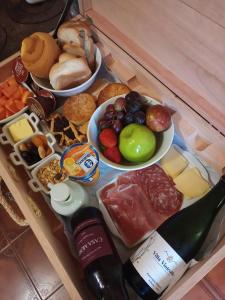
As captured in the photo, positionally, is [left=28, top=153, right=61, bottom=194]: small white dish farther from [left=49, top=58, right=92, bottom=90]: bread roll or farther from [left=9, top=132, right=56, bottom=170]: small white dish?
[left=49, top=58, right=92, bottom=90]: bread roll

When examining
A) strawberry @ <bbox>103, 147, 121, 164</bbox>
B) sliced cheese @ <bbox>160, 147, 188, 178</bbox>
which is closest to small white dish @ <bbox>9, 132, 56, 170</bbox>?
strawberry @ <bbox>103, 147, 121, 164</bbox>

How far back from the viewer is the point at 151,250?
19.2 inches

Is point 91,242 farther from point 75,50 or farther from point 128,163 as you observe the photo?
point 75,50

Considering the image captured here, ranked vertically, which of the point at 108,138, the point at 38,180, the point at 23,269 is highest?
the point at 108,138

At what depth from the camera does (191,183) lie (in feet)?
1.89

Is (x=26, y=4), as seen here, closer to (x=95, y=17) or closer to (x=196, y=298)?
(x=95, y=17)

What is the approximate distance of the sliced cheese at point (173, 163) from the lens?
23.3 inches

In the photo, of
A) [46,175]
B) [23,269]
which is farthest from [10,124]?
[23,269]

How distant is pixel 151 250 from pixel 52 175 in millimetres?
230

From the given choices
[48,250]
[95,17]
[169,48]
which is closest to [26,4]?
[95,17]

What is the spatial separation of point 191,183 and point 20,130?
13.8 inches

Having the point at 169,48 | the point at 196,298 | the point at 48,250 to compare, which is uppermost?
the point at 169,48

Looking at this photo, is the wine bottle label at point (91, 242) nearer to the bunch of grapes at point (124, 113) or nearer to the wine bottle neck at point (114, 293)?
the wine bottle neck at point (114, 293)

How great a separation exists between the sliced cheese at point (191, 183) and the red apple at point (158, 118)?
0.10 meters
